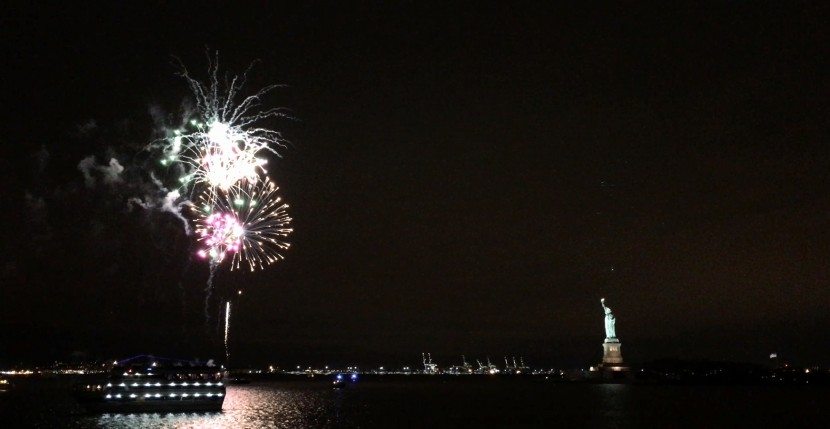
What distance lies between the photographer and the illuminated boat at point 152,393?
311 ft

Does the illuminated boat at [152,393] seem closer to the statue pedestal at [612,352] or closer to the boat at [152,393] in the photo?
the boat at [152,393]

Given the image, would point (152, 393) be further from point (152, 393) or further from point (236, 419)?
point (236, 419)

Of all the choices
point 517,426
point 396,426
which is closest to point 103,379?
point 396,426

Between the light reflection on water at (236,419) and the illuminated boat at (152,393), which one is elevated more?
the illuminated boat at (152,393)

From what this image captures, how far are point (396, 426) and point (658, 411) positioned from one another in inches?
1472

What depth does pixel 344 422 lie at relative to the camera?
2879 inches

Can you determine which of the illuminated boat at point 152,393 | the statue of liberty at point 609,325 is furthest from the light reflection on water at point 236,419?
the statue of liberty at point 609,325

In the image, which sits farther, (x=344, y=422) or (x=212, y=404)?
(x=212, y=404)

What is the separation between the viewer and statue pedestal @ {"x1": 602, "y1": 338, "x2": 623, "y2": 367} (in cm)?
16275

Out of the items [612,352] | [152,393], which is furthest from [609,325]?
[152,393]

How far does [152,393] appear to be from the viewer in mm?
97125

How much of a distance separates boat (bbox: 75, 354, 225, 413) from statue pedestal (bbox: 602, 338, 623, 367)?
3580 inches

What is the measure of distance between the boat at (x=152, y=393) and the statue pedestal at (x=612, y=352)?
9094 cm

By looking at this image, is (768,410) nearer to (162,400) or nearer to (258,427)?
(258,427)
